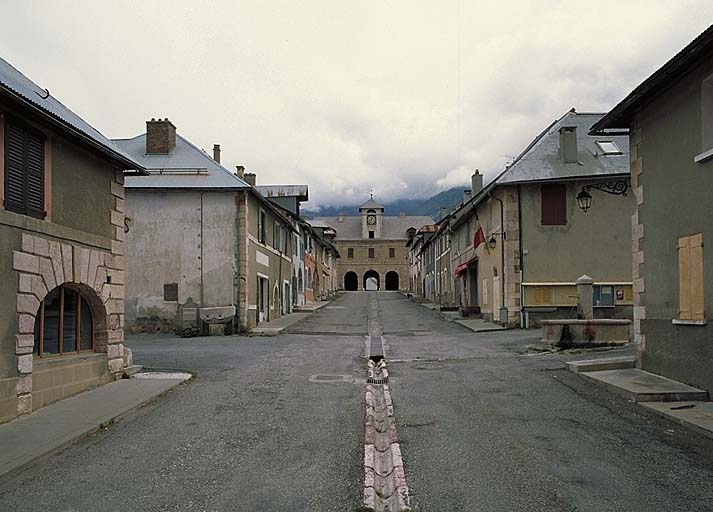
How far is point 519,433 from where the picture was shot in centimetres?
788

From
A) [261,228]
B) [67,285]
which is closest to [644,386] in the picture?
[67,285]

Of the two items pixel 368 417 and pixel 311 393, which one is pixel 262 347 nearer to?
pixel 311 393

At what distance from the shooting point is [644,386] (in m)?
10.2

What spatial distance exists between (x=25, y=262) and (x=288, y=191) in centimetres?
3365

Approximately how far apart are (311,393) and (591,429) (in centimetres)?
481

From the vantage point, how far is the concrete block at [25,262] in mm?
8859

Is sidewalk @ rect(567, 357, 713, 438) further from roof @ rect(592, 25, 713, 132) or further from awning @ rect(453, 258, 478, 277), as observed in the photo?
awning @ rect(453, 258, 478, 277)

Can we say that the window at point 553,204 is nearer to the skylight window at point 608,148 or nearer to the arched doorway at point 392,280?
the skylight window at point 608,148

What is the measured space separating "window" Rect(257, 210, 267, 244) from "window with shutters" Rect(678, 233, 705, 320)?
2058 cm

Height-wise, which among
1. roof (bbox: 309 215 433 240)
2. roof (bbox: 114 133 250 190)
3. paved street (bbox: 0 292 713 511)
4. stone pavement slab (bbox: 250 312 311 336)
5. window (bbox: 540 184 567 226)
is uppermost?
roof (bbox: 309 215 433 240)

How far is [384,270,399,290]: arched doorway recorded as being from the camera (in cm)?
9281

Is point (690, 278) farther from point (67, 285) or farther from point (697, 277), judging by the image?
point (67, 285)

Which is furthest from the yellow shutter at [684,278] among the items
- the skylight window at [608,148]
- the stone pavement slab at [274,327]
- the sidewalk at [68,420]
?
the skylight window at [608,148]

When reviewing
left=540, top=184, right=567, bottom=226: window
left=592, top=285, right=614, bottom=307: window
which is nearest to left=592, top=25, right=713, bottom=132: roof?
left=540, top=184, right=567, bottom=226: window
